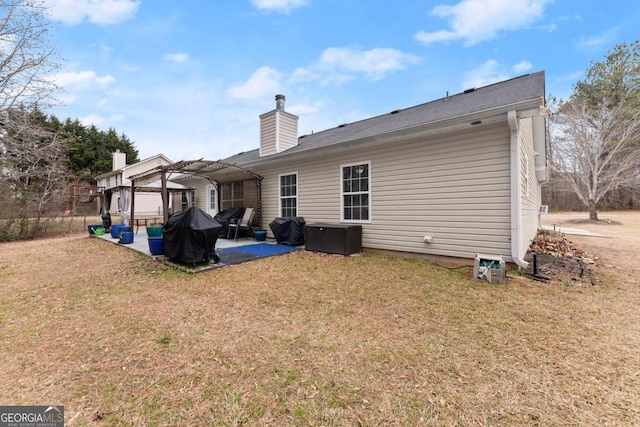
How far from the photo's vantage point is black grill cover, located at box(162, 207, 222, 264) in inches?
201

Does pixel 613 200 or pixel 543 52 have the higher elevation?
pixel 543 52

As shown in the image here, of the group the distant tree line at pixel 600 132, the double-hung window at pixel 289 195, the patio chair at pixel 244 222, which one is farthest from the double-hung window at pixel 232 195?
the distant tree line at pixel 600 132

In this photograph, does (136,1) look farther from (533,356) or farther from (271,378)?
(533,356)

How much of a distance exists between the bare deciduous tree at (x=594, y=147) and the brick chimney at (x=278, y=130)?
18036 mm

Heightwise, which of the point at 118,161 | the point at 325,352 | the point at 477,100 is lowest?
the point at 325,352

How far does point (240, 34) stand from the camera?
8.26 m

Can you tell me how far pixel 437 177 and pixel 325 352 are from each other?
4283 millimetres

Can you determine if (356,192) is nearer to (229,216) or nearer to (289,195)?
(289,195)

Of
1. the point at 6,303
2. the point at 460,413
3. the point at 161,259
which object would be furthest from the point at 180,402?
A: the point at 161,259

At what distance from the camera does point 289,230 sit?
7.62 metres

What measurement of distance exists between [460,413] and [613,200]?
33.2 meters

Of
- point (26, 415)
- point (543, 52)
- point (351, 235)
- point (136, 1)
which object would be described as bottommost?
point (26, 415)

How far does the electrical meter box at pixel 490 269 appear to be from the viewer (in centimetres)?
425

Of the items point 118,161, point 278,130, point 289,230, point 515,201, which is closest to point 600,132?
point 515,201
